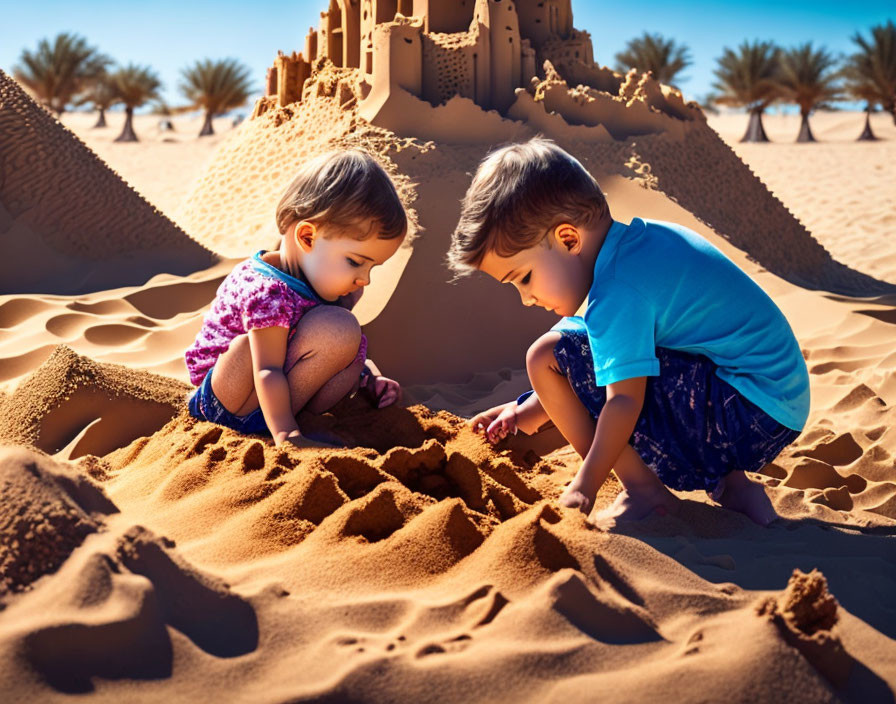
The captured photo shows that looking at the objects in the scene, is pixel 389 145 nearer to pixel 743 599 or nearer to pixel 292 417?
pixel 292 417

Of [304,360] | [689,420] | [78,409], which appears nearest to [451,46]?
[304,360]

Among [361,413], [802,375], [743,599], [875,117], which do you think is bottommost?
[875,117]

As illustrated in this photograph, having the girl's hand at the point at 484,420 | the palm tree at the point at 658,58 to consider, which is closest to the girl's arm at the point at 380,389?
the girl's hand at the point at 484,420

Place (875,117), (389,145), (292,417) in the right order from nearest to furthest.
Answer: (292,417), (389,145), (875,117)

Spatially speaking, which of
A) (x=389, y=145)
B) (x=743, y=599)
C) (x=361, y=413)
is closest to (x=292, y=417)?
(x=361, y=413)

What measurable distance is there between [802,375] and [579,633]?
3.89ft

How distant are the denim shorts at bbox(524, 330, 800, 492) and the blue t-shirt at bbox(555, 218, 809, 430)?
0.12ft

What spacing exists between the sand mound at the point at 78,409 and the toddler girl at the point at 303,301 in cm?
31

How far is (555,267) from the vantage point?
7.47ft

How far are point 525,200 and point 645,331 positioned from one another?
0.44 metres

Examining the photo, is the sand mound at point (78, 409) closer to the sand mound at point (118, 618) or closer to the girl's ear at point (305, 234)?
the girl's ear at point (305, 234)

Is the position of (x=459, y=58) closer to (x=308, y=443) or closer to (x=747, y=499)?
(x=308, y=443)

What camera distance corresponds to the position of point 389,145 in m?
4.80

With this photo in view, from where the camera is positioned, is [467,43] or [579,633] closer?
[579,633]
